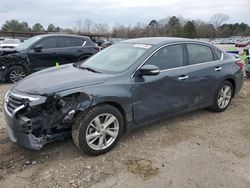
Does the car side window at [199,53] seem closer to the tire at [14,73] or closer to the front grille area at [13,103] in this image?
the front grille area at [13,103]

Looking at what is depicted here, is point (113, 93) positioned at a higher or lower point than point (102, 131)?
higher

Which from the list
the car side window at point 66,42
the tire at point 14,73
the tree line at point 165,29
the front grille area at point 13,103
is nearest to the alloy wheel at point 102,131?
the front grille area at point 13,103

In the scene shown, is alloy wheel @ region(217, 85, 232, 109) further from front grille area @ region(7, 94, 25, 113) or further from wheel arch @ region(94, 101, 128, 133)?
front grille area @ region(7, 94, 25, 113)

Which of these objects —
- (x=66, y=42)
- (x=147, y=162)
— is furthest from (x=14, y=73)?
(x=147, y=162)

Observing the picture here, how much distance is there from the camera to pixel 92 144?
3.77 metres

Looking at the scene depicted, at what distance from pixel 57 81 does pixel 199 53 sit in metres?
2.75

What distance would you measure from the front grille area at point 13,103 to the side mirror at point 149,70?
5.58ft

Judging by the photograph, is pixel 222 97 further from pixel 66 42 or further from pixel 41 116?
pixel 66 42

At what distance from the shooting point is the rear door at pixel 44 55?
29.5 feet

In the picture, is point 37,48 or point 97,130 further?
point 37,48

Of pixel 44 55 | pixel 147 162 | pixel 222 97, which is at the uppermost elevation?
pixel 44 55

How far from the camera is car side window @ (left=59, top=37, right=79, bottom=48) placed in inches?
380

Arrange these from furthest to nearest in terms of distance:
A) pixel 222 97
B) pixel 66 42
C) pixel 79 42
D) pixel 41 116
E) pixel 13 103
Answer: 1. pixel 79 42
2. pixel 66 42
3. pixel 222 97
4. pixel 13 103
5. pixel 41 116

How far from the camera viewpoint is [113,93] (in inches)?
151
